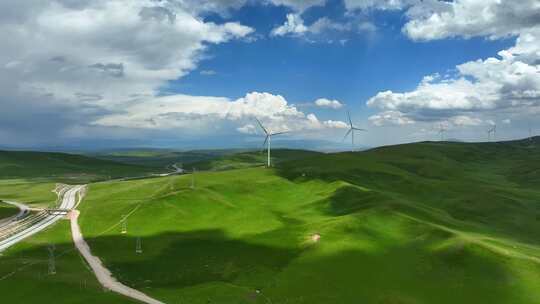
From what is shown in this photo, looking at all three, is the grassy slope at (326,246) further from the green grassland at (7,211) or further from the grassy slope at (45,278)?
the green grassland at (7,211)

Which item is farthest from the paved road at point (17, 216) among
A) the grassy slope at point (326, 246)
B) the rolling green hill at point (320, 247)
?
the rolling green hill at point (320, 247)

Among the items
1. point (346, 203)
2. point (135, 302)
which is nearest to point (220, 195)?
point (346, 203)

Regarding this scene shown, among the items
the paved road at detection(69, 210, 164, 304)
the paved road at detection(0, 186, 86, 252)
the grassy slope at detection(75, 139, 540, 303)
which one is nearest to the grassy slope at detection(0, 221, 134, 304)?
the paved road at detection(69, 210, 164, 304)

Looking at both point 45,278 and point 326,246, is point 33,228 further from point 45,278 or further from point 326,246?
point 326,246

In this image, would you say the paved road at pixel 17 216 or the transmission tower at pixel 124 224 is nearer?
the transmission tower at pixel 124 224

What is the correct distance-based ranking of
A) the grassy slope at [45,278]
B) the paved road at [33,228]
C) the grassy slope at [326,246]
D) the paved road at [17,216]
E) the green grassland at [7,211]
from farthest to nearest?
the green grassland at [7,211]
the paved road at [17,216]
the paved road at [33,228]
the grassy slope at [326,246]
the grassy slope at [45,278]

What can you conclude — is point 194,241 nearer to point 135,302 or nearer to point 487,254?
point 135,302

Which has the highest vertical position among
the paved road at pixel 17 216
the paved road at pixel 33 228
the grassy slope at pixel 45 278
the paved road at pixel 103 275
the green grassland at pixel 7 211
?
the green grassland at pixel 7 211
